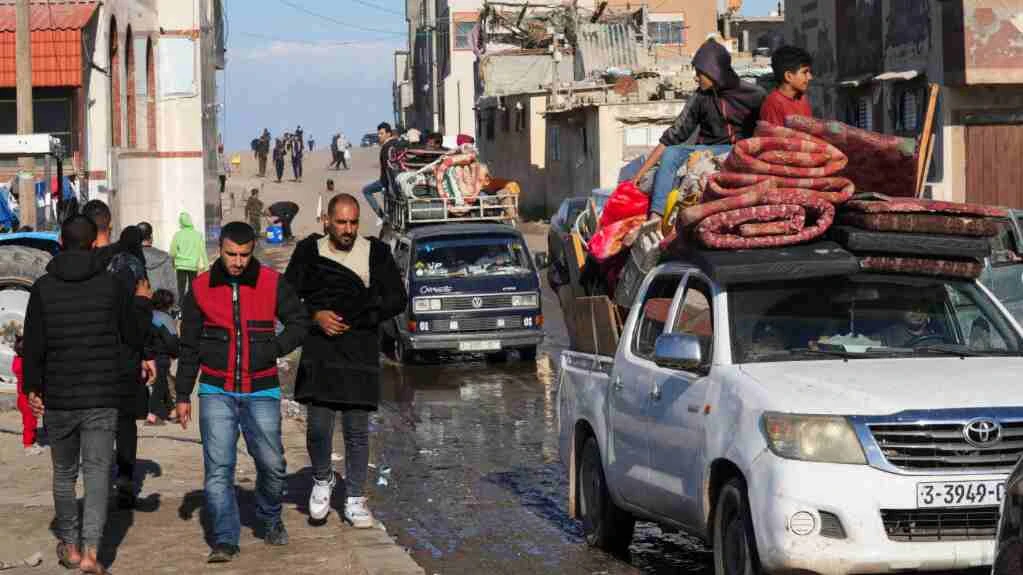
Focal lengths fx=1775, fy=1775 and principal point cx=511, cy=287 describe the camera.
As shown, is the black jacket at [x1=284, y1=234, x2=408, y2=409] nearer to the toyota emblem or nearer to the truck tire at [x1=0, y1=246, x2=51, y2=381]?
the toyota emblem

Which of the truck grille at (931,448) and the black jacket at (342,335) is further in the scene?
the black jacket at (342,335)

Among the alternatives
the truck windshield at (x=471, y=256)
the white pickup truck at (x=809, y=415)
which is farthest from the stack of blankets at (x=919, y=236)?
the truck windshield at (x=471, y=256)

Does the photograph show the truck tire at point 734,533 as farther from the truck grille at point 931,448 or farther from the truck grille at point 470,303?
the truck grille at point 470,303

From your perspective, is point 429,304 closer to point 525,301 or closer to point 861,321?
point 525,301

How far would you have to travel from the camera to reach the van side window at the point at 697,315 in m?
8.92

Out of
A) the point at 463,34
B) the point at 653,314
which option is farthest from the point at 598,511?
the point at 463,34

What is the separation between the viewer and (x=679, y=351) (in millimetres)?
8570

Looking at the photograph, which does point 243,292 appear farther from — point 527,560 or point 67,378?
point 527,560

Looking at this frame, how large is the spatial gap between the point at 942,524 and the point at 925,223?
1.79m

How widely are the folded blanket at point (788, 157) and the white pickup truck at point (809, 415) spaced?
597 mm

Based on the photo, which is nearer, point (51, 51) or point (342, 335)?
point (342, 335)

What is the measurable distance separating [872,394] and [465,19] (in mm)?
77808

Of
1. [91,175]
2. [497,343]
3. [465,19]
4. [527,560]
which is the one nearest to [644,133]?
[91,175]

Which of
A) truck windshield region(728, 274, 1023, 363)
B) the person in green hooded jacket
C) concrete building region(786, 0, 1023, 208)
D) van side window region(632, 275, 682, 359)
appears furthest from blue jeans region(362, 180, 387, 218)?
truck windshield region(728, 274, 1023, 363)
